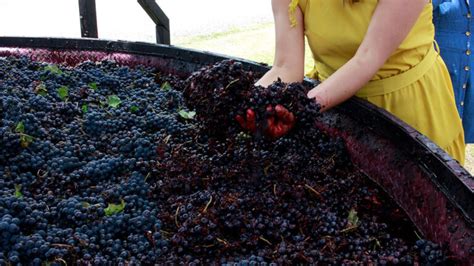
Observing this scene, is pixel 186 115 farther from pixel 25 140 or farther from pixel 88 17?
pixel 88 17

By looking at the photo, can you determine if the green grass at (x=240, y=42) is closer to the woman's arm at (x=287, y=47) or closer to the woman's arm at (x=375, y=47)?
the woman's arm at (x=287, y=47)

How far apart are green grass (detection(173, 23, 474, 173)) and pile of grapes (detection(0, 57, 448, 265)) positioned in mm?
4980

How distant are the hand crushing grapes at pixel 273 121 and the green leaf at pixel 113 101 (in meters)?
0.97

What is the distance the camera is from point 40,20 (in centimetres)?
858

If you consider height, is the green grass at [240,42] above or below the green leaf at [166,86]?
above

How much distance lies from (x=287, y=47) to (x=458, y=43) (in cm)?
117

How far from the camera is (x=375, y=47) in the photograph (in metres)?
1.92

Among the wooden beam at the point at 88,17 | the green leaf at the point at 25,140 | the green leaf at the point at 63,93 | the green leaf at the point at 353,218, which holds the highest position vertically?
the wooden beam at the point at 88,17

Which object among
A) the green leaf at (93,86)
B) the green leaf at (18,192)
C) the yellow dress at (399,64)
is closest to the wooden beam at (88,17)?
the green leaf at (93,86)

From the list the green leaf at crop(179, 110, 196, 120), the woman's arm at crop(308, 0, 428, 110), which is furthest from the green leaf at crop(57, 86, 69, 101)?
the woman's arm at crop(308, 0, 428, 110)

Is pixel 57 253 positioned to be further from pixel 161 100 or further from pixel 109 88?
pixel 109 88

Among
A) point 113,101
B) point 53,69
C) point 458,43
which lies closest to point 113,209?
point 113,101

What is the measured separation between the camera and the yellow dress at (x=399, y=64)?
2.12 m

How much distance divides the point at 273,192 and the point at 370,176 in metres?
0.41
